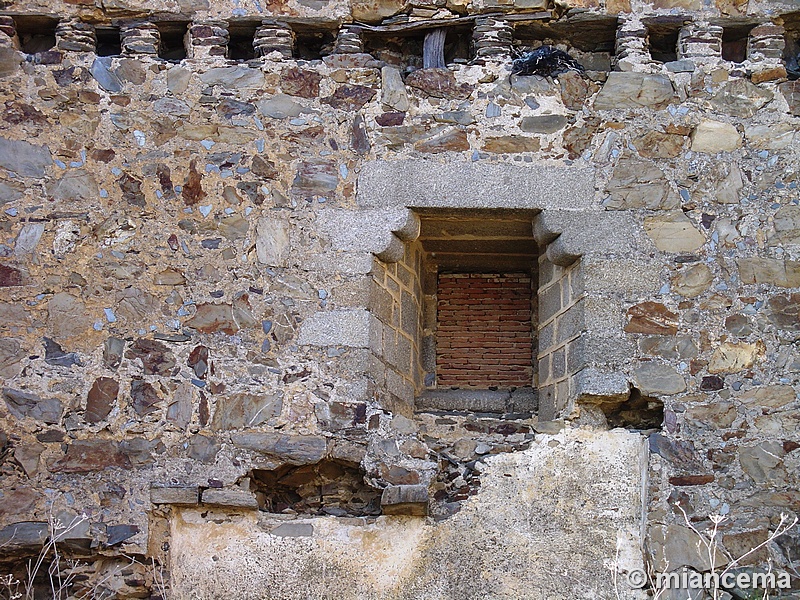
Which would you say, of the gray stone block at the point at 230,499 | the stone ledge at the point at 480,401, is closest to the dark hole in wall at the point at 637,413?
the stone ledge at the point at 480,401

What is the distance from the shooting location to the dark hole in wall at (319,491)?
16.3 feet

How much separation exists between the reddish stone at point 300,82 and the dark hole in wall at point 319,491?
1824mm

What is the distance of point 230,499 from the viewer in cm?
484

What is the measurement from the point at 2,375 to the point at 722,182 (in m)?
3.55

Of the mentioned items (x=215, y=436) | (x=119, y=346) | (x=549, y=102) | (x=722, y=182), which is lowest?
(x=215, y=436)

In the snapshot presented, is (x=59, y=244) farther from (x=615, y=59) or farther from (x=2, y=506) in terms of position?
(x=615, y=59)

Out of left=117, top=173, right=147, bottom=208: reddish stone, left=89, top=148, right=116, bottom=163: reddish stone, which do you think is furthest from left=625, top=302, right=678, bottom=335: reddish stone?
left=89, top=148, right=116, bottom=163: reddish stone

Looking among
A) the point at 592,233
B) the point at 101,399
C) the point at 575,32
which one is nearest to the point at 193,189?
the point at 101,399

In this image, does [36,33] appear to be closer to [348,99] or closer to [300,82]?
[300,82]

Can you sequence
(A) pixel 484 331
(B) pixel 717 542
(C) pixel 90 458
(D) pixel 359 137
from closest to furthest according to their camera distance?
(B) pixel 717 542
(C) pixel 90 458
(D) pixel 359 137
(A) pixel 484 331

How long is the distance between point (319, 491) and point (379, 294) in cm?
98

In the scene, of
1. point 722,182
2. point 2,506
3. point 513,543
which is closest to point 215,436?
point 2,506

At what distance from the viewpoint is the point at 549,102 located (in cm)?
533

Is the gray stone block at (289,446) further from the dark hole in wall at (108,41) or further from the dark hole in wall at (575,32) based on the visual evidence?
the dark hole in wall at (575,32)
